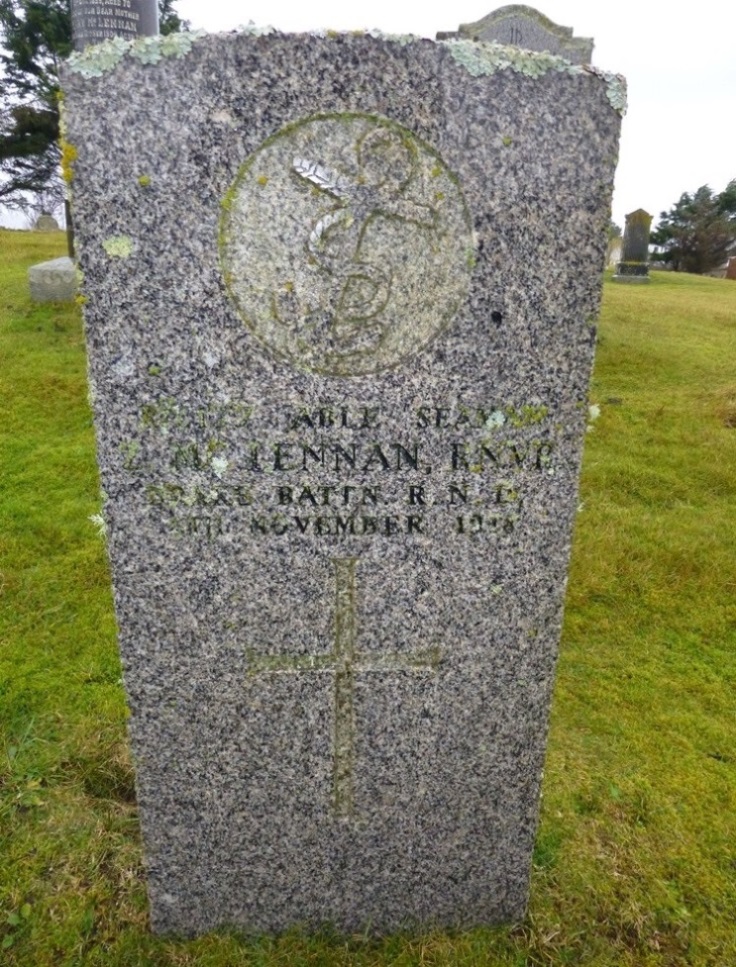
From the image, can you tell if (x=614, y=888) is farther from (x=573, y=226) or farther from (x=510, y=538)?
(x=573, y=226)

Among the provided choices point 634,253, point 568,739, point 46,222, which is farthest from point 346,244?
point 46,222

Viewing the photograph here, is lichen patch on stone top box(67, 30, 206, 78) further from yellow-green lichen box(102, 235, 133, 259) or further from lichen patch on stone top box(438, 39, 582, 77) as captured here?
lichen patch on stone top box(438, 39, 582, 77)

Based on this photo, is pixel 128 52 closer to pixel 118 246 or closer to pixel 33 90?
pixel 118 246

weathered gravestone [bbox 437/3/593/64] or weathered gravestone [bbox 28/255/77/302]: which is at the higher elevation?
weathered gravestone [bbox 437/3/593/64]

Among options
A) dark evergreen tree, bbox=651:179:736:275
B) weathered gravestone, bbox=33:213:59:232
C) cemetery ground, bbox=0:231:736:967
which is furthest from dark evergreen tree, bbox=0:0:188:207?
dark evergreen tree, bbox=651:179:736:275

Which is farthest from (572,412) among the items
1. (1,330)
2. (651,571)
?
(1,330)

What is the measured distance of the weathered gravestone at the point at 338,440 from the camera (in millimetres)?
1699

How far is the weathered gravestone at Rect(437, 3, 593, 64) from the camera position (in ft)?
26.6

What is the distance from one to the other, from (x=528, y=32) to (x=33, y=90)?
15.6m

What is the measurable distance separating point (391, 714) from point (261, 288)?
4.62 ft

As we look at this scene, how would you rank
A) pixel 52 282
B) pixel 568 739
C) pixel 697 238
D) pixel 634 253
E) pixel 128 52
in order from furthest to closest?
pixel 697 238
pixel 634 253
pixel 52 282
pixel 568 739
pixel 128 52

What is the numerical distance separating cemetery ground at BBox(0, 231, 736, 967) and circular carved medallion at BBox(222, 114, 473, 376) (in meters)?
2.13

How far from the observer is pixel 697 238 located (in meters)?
25.6

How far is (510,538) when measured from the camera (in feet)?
6.97
